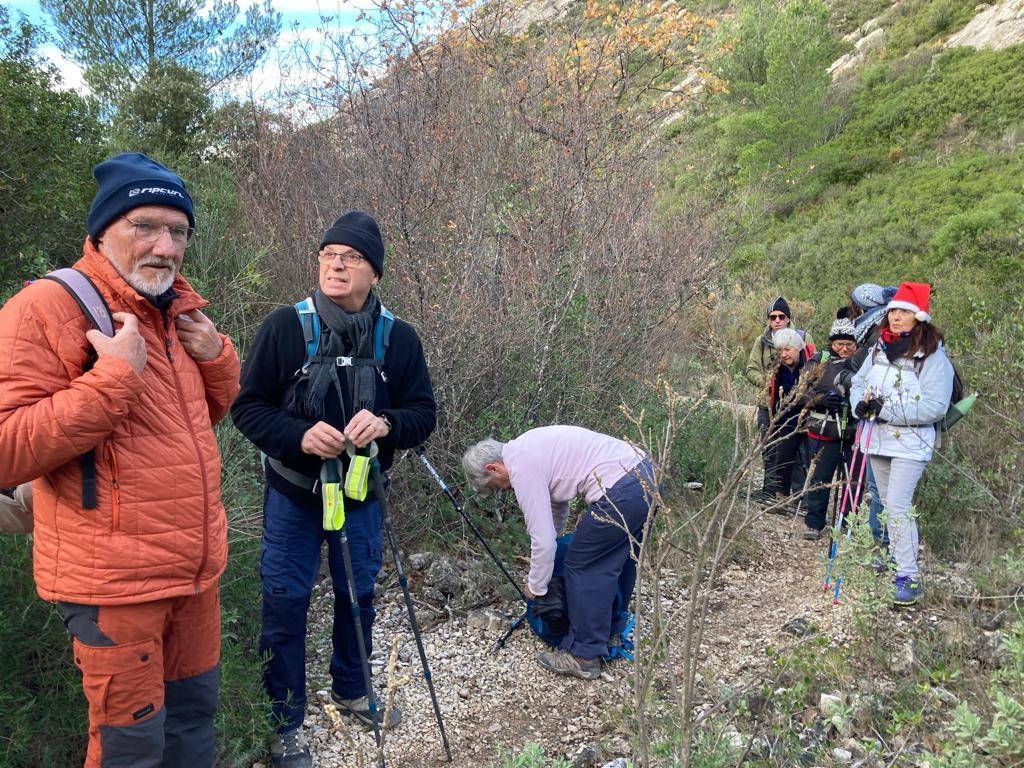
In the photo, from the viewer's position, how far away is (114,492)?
6.40ft

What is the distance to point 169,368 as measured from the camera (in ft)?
7.14

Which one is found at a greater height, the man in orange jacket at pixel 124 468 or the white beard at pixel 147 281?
the white beard at pixel 147 281

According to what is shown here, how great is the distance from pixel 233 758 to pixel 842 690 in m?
2.72

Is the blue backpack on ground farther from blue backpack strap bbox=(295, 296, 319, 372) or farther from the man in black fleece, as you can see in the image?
blue backpack strap bbox=(295, 296, 319, 372)

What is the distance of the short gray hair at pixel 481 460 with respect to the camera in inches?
148

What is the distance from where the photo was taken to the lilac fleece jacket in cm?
366

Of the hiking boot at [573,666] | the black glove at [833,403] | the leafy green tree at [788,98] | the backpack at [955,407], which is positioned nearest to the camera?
the hiking boot at [573,666]

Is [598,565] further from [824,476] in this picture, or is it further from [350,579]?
[824,476]

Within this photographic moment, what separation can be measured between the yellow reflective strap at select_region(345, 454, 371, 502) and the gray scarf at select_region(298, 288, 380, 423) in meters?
0.20

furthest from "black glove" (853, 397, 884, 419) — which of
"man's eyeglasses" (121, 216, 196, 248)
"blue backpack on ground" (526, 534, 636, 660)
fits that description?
"man's eyeglasses" (121, 216, 196, 248)

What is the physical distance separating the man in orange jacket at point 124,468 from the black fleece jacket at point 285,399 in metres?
0.55

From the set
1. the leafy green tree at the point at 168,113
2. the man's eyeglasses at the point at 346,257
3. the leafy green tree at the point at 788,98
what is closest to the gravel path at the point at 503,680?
the man's eyeglasses at the point at 346,257

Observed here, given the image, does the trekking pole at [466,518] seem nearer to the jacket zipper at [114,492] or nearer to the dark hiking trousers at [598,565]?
the dark hiking trousers at [598,565]

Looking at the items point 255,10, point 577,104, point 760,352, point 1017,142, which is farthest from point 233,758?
point 1017,142
